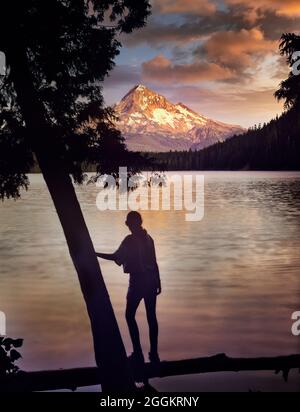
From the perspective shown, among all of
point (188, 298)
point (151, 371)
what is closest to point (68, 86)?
point (151, 371)

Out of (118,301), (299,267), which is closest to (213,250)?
(299,267)

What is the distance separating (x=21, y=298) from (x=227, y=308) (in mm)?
8526

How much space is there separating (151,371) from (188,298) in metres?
16.1

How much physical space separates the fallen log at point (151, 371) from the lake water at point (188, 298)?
98 cm

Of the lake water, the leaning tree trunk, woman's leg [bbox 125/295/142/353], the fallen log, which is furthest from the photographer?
the lake water

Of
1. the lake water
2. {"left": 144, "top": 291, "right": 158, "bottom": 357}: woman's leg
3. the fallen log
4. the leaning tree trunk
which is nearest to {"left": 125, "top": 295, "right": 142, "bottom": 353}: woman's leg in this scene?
{"left": 144, "top": 291, "right": 158, "bottom": 357}: woman's leg

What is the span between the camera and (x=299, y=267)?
1506 inches

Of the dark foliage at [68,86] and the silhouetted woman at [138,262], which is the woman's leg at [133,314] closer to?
the silhouetted woman at [138,262]

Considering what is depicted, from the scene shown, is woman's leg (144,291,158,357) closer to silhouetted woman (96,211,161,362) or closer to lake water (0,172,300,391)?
silhouetted woman (96,211,161,362)

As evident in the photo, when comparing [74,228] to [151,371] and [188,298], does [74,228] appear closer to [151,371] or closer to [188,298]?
[151,371]

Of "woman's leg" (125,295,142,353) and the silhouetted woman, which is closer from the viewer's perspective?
the silhouetted woman

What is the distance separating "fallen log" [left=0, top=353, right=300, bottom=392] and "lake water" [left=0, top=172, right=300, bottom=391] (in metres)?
0.98

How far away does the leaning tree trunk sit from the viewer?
35.0 ft
